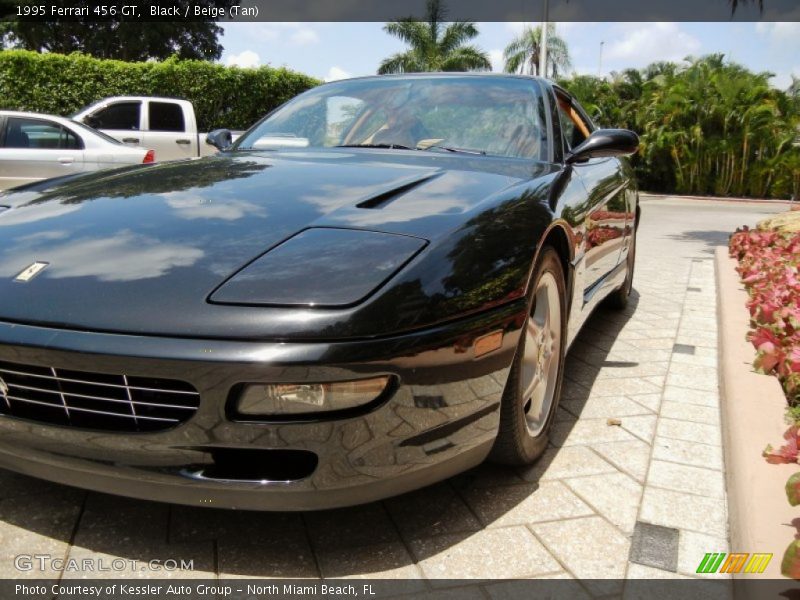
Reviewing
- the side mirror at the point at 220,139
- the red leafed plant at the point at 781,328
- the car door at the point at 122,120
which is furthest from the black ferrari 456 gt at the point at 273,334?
the car door at the point at 122,120

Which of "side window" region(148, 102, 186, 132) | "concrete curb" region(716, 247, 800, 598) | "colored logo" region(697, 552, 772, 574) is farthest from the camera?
"side window" region(148, 102, 186, 132)

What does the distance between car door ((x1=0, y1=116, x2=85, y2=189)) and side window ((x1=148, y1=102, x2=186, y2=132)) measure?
8.73 feet

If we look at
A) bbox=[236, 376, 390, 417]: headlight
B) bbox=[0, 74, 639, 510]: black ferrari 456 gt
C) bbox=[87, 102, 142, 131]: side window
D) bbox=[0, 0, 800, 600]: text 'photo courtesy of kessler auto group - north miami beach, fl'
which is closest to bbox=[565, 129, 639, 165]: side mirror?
bbox=[0, 0, 800, 600]: text 'photo courtesy of kessler auto group - north miami beach, fl'

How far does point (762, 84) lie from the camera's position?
59.3 feet

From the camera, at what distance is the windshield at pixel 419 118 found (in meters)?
2.97

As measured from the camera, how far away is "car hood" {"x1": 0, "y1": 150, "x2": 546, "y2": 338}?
1.62 metres

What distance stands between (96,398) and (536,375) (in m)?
1.40

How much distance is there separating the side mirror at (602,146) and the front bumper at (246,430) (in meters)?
1.50

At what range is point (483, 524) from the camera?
2023 millimetres

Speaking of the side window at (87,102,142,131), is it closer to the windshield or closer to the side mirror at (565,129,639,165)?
the windshield

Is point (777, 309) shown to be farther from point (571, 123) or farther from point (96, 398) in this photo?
point (96, 398)

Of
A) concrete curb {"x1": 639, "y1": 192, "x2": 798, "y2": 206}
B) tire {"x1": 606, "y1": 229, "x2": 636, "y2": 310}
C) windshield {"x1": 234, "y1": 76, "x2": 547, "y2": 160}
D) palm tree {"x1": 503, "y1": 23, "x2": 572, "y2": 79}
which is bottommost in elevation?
tire {"x1": 606, "y1": 229, "x2": 636, "y2": 310}

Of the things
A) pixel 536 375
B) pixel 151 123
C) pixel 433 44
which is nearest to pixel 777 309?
pixel 536 375

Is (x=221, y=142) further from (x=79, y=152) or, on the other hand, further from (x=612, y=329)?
(x=79, y=152)
